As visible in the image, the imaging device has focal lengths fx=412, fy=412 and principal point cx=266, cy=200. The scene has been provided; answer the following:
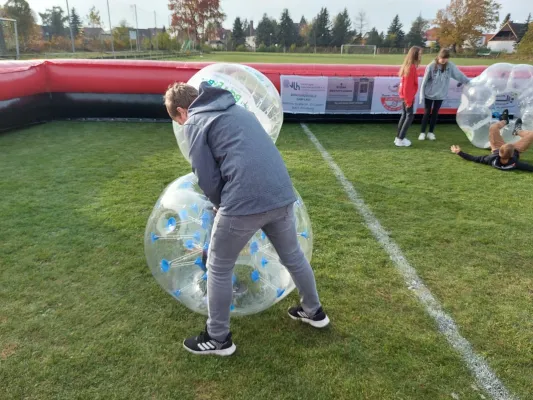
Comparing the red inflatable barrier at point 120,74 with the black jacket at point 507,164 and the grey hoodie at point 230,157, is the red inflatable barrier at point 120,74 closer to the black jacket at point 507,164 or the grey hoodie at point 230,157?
the black jacket at point 507,164

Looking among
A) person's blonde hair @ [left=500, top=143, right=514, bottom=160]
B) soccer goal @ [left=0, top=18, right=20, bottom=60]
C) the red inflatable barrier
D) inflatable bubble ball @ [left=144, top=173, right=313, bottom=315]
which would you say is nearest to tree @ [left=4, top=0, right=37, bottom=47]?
soccer goal @ [left=0, top=18, right=20, bottom=60]

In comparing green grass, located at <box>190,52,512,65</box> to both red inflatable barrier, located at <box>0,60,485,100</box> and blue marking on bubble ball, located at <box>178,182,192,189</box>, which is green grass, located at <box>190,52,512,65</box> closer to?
red inflatable barrier, located at <box>0,60,485,100</box>

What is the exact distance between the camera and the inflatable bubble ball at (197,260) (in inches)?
112

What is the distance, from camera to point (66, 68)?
911 centimetres

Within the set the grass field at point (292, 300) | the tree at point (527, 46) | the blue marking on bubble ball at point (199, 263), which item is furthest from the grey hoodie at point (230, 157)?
the tree at point (527, 46)

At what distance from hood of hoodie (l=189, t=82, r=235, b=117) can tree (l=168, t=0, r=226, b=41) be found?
232 ft

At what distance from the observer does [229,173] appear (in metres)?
2.21

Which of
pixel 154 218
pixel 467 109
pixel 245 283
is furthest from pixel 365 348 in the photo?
pixel 467 109

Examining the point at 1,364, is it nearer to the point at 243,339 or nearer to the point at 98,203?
the point at 243,339

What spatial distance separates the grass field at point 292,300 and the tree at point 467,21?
6613cm

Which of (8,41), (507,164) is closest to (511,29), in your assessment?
(8,41)

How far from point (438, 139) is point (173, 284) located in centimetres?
710

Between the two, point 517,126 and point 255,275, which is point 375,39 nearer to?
point 517,126

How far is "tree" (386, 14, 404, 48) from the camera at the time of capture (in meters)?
73.7
